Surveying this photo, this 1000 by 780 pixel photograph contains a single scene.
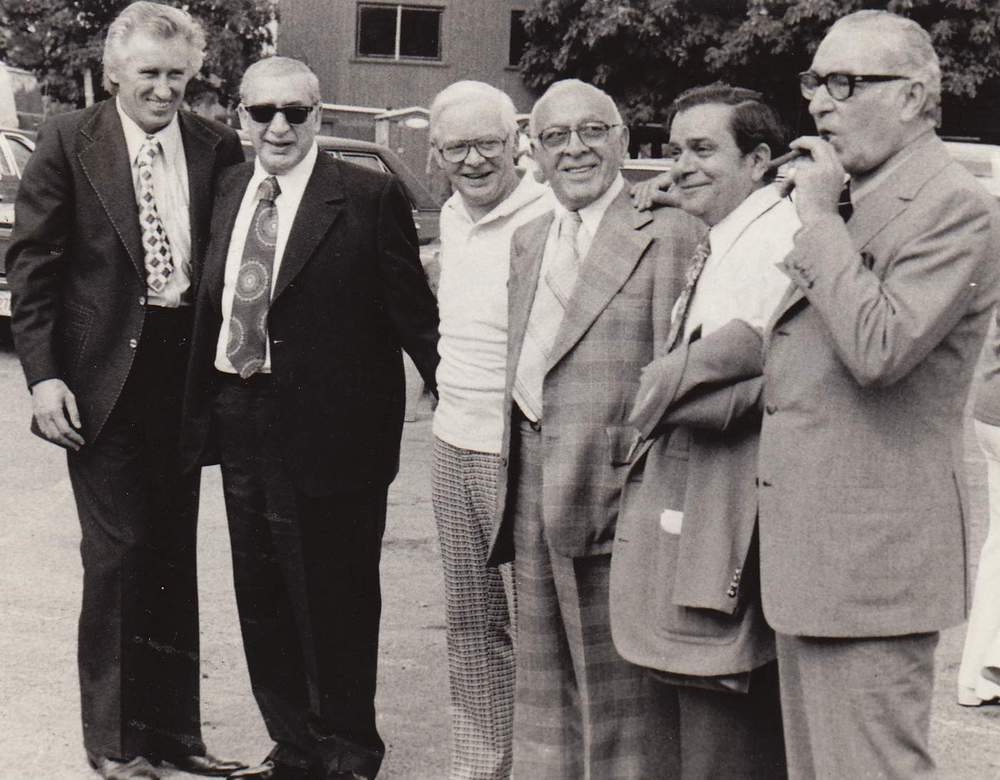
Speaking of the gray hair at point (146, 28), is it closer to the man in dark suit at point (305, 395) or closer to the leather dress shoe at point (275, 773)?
the man in dark suit at point (305, 395)

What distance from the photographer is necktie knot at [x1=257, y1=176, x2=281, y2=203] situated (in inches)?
163

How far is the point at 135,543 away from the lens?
427cm

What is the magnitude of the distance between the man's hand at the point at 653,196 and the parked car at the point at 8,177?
885cm

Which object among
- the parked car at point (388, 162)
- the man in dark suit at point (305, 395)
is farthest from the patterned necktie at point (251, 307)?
the parked car at point (388, 162)

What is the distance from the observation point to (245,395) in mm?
4113

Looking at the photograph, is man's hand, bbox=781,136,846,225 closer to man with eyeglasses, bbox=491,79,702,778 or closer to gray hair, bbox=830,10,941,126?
gray hair, bbox=830,10,941,126

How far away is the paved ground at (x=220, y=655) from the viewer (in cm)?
457

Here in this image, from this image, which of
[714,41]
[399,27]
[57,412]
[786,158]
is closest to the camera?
[786,158]

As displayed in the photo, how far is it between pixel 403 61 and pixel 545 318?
3087 cm

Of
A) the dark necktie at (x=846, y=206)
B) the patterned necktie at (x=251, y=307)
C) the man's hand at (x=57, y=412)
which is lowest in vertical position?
the man's hand at (x=57, y=412)

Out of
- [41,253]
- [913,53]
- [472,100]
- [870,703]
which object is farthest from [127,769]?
[913,53]

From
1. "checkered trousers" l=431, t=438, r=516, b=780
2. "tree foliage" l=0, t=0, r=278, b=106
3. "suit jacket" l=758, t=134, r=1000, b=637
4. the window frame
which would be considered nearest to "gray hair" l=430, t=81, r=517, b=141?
"checkered trousers" l=431, t=438, r=516, b=780

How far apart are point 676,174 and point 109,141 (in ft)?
5.89

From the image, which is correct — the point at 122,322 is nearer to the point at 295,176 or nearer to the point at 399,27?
the point at 295,176
